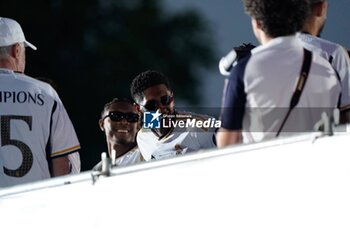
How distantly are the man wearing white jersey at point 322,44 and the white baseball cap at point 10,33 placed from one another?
1.44m

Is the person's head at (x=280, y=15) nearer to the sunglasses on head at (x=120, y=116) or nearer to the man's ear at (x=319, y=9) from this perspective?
the man's ear at (x=319, y=9)

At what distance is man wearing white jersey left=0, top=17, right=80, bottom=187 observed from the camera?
15.7 feet

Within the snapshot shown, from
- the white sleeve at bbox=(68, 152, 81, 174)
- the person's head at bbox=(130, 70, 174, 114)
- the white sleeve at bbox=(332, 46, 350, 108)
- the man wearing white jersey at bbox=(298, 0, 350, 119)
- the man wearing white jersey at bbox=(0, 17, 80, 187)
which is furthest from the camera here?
the person's head at bbox=(130, 70, 174, 114)

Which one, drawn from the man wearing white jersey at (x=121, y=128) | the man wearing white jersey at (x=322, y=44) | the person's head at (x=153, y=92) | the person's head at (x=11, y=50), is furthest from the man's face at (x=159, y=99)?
the man wearing white jersey at (x=322, y=44)

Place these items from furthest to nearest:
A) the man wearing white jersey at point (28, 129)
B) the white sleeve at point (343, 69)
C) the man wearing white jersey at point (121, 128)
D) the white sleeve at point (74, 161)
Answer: the man wearing white jersey at point (121, 128) → the white sleeve at point (74, 161) → the man wearing white jersey at point (28, 129) → the white sleeve at point (343, 69)

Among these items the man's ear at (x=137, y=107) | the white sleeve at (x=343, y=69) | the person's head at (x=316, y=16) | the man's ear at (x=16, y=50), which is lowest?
the man's ear at (x=137, y=107)

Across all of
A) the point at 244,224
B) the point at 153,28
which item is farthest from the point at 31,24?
the point at 244,224

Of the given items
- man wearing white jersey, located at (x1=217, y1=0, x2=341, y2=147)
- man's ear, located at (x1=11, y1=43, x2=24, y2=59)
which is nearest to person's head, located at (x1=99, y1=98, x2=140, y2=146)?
man's ear, located at (x1=11, y1=43, x2=24, y2=59)

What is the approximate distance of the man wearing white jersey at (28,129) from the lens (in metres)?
4.78

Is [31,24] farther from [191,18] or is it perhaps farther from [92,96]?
[191,18]

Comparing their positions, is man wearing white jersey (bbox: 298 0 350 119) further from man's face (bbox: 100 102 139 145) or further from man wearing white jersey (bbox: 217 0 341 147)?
man's face (bbox: 100 102 139 145)

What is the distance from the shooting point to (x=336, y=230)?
3008 millimetres

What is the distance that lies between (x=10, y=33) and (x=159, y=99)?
662 mm

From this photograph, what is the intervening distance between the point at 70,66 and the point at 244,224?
2.31 meters
